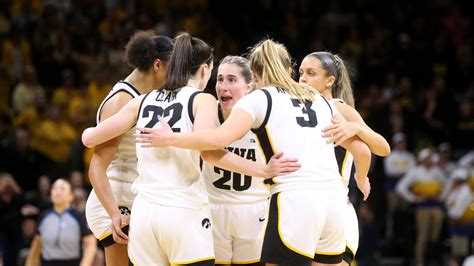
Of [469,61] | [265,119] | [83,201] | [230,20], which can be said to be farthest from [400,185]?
[265,119]

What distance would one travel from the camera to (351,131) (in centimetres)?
537

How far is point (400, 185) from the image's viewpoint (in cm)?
1576

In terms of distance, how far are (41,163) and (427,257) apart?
6961mm

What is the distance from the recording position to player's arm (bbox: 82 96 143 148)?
5438mm

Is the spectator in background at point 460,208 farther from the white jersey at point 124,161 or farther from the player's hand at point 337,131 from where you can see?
the player's hand at point 337,131

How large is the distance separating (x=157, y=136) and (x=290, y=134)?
2.62ft

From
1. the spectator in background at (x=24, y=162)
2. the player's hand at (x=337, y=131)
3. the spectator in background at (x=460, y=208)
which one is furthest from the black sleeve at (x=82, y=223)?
the spectator in background at (x=460, y=208)

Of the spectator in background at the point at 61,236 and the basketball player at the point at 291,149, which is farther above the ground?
the basketball player at the point at 291,149

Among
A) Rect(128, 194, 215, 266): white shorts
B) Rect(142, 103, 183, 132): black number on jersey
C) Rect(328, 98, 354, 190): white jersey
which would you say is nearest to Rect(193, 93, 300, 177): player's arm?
Rect(142, 103, 183, 132): black number on jersey

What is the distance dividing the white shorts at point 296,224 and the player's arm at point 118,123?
1052 mm

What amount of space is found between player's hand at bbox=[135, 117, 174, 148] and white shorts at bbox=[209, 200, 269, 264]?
126cm

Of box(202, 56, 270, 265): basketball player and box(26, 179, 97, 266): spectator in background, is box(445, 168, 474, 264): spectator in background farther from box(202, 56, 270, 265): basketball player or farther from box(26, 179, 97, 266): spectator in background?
box(202, 56, 270, 265): basketball player

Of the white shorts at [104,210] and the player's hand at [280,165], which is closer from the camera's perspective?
the player's hand at [280,165]

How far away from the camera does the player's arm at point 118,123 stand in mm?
5438
